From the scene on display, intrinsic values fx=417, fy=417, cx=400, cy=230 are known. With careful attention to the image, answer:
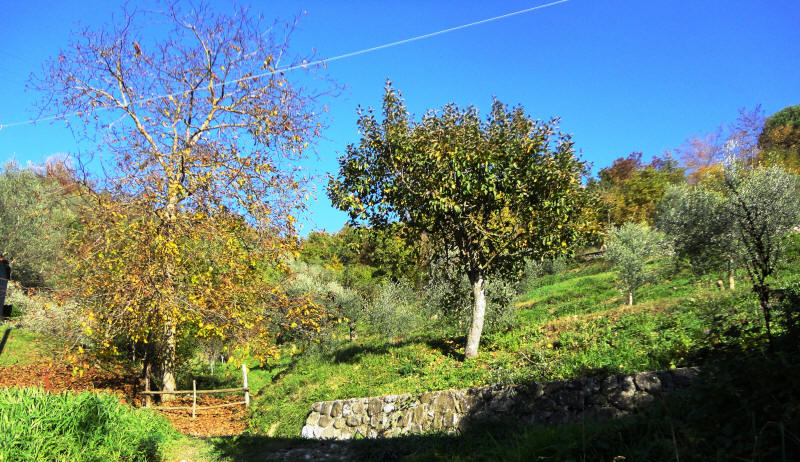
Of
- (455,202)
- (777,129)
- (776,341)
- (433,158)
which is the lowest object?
(776,341)

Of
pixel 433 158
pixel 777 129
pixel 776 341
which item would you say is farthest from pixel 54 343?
pixel 777 129

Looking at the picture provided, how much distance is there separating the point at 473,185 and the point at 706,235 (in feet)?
53.4

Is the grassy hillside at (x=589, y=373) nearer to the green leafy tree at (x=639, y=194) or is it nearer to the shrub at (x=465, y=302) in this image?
the shrub at (x=465, y=302)

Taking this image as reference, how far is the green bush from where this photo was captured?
629 centimetres

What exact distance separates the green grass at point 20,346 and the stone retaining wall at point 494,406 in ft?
58.7

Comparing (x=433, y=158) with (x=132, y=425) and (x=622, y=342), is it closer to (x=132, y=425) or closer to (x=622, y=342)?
(x=622, y=342)

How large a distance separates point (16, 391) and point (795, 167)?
67246 mm

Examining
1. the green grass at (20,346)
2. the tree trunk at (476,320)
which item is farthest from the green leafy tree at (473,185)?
the green grass at (20,346)

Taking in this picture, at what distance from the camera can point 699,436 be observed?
3.88 m

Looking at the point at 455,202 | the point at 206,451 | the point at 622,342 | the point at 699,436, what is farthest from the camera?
the point at 455,202

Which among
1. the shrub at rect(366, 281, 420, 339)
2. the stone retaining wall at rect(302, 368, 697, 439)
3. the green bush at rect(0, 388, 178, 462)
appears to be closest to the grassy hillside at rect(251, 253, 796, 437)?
the stone retaining wall at rect(302, 368, 697, 439)

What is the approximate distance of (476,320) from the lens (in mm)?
14523

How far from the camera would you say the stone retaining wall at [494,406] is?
7.00 metres

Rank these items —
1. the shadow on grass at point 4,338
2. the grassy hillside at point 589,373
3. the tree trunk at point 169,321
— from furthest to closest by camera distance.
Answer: the shadow on grass at point 4,338 < the tree trunk at point 169,321 < the grassy hillside at point 589,373
